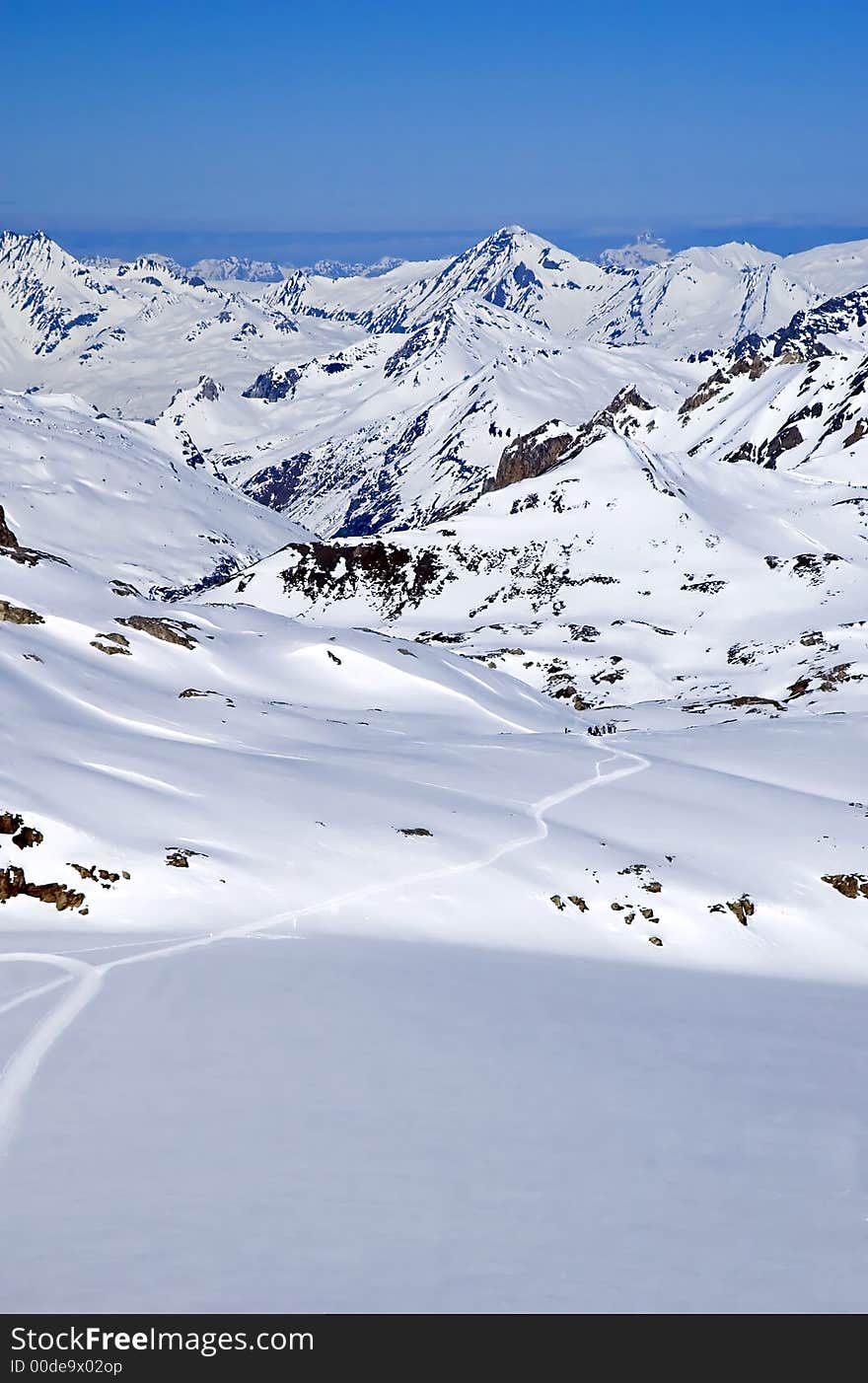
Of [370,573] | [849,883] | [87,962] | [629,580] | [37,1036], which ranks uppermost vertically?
[370,573]

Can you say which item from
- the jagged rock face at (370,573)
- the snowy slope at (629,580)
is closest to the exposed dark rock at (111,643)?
the snowy slope at (629,580)

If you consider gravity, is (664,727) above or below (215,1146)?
above

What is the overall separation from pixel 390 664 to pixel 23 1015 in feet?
157

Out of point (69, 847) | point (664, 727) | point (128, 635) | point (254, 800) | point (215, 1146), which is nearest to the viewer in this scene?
point (215, 1146)

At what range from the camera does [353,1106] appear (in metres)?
17.9

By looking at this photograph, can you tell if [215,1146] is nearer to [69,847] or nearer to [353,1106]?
[353,1106]

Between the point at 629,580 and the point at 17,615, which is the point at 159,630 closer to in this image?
the point at 17,615

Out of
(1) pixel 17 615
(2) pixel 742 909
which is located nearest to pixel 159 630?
(1) pixel 17 615

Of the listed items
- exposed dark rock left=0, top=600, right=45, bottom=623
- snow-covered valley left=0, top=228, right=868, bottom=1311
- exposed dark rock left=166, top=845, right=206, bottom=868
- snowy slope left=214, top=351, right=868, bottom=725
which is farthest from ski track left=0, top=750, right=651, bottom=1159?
snowy slope left=214, top=351, right=868, bottom=725

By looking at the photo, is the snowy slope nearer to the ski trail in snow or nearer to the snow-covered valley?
the snow-covered valley

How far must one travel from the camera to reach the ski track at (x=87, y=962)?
1791 centimetres

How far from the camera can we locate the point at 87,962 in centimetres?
2527

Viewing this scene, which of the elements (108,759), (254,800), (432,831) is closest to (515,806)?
(432,831)
